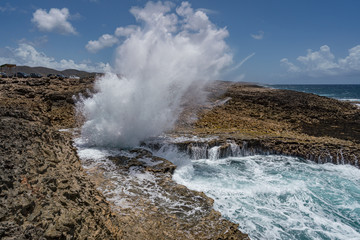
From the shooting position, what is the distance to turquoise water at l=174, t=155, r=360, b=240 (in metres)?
5.71

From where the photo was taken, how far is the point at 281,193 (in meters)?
7.39

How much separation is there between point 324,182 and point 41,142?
10.1 metres

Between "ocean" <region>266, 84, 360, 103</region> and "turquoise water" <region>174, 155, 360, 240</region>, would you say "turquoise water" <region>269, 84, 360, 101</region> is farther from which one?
"turquoise water" <region>174, 155, 360, 240</region>

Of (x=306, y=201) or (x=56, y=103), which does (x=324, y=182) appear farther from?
(x=56, y=103)

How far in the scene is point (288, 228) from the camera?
5637 mm

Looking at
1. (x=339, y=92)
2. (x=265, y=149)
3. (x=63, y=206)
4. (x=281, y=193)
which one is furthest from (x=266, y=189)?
(x=339, y=92)

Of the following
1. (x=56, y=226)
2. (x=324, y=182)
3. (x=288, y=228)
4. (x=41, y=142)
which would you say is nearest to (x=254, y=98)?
(x=324, y=182)

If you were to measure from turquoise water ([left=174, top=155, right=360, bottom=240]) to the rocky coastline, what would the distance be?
861 mm

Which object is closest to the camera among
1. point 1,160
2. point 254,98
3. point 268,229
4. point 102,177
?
point 1,160

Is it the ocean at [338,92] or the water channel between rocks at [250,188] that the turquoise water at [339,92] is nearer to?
the ocean at [338,92]

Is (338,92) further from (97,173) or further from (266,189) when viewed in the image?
(97,173)

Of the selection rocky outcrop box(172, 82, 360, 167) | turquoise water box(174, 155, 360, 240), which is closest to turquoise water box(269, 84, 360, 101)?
rocky outcrop box(172, 82, 360, 167)

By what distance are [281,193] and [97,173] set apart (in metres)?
6.13

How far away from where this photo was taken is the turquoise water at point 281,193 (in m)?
Result: 5.71
